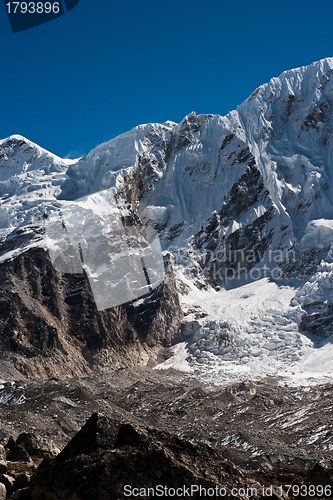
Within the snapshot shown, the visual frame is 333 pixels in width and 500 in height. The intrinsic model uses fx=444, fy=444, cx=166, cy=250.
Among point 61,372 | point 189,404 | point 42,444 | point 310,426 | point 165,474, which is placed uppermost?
point 165,474

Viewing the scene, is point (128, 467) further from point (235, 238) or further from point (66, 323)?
point (235, 238)

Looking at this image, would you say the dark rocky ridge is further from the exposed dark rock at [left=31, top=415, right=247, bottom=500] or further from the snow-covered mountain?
the exposed dark rock at [left=31, top=415, right=247, bottom=500]

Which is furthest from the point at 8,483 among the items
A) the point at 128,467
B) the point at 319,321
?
the point at 319,321

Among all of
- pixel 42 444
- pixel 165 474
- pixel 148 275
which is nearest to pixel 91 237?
pixel 148 275

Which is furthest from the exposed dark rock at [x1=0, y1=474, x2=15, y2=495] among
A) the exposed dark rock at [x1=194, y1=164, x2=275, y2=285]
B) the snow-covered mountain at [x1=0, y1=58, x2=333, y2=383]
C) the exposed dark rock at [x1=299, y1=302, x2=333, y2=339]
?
the exposed dark rock at [x1=194, y1=164, x2=275, y2=285]

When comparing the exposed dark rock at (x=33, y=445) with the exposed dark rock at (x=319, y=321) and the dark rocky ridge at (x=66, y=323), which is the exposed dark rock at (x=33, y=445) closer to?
the dark rocky ridge at (x=66, y=323)

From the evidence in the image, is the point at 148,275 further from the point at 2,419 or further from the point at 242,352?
the point at 2,419
